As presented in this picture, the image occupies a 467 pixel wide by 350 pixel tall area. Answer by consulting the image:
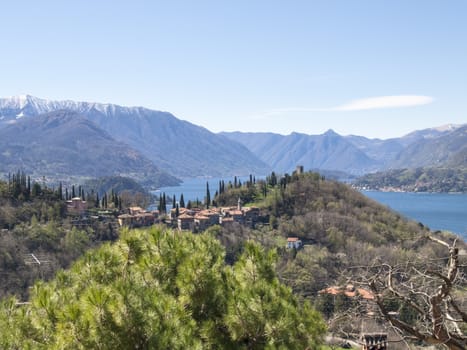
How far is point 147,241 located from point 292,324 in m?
1.72

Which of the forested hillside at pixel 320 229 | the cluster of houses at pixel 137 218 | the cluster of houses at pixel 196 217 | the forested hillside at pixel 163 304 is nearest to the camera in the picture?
the forested hillside at pixel 163 304

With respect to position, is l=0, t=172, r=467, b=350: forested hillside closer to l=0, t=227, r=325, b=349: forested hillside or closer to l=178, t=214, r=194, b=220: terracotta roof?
l=0, t=227, r=325, b=349: forested hillside

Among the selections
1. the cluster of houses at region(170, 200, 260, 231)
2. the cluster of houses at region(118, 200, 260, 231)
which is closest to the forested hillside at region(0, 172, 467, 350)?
the cluster of houses at region(118, 200, 260, 231)

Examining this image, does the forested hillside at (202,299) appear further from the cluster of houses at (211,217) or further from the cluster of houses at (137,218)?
the cluster of houses at (211,217)

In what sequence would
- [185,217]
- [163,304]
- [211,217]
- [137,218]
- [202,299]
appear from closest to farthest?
[163,304]
[202,299]
[137,218]
[185,217]
[211,217]

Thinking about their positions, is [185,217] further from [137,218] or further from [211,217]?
[137,218]

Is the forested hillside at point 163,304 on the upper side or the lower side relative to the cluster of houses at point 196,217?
upper

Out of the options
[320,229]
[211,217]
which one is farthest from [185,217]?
[320,229]

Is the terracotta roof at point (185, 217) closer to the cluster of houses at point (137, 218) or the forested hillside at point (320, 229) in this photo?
the cluster of houses at point (137, 218)

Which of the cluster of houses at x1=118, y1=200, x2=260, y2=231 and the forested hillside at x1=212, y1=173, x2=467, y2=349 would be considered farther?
the cluster of houses at x1=118, y1=200, x2=260, y2=231

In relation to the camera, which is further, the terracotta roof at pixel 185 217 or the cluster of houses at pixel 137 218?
the terracotta roof at pixel 185 217

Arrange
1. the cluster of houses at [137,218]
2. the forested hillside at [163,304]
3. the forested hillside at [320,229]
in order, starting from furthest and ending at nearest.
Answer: the cluster of houses at [137,218]
the forested hillside at [320,229]
the forested hillside at [163,304]

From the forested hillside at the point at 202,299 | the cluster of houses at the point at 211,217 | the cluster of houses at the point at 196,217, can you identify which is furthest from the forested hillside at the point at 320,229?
the forested hillside at the point at 202,299

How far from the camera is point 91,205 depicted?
219ft
